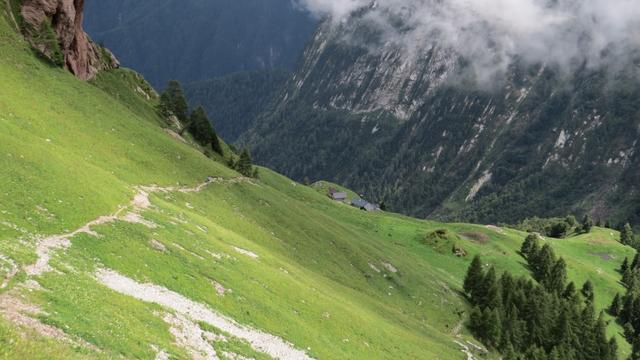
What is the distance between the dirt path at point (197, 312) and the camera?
36875mm

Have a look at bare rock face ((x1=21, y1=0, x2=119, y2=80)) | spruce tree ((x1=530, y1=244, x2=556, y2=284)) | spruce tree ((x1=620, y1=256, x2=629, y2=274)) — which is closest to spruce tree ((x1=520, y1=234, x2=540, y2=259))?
spruce tree ((x1=530, y1=244, x2=556, y2=284))

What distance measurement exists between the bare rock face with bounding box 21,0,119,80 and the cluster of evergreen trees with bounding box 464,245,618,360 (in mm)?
91220

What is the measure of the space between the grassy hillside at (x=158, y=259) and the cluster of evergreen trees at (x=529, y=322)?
5.76 m

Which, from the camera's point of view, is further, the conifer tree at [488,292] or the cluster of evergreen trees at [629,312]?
the cluster of evergreen trees at [629,312]

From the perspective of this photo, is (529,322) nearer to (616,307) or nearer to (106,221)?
(616,307)

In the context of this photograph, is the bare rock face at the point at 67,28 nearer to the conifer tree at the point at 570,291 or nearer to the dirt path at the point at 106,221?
the dirt path at the point at 106,221

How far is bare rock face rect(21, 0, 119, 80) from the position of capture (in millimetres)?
91438

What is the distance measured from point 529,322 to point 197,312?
99.9 metres

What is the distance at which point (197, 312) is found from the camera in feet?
128

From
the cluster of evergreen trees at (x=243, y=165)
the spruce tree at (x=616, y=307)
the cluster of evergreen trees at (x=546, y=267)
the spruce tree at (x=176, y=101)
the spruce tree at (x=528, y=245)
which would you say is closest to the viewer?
the cluster of evergreen trees at (x=243, y=165)

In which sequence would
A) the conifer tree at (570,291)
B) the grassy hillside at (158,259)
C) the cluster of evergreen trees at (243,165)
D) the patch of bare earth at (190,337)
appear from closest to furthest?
the grassy hillside at (158,259) → the patch of bare earth at (190,337) → the cluster of evergreen trees at (243,165) → the conifer tree at (570,291)

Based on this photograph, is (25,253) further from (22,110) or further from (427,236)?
(427,236)

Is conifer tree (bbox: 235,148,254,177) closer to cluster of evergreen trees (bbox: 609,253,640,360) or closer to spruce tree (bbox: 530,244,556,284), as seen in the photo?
spruce tree (bbox: 530,244,556,284)

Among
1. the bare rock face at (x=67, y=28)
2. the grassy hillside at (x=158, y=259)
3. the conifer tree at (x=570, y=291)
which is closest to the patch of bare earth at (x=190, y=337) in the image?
the grassy hillside at (x=158, y=259)
